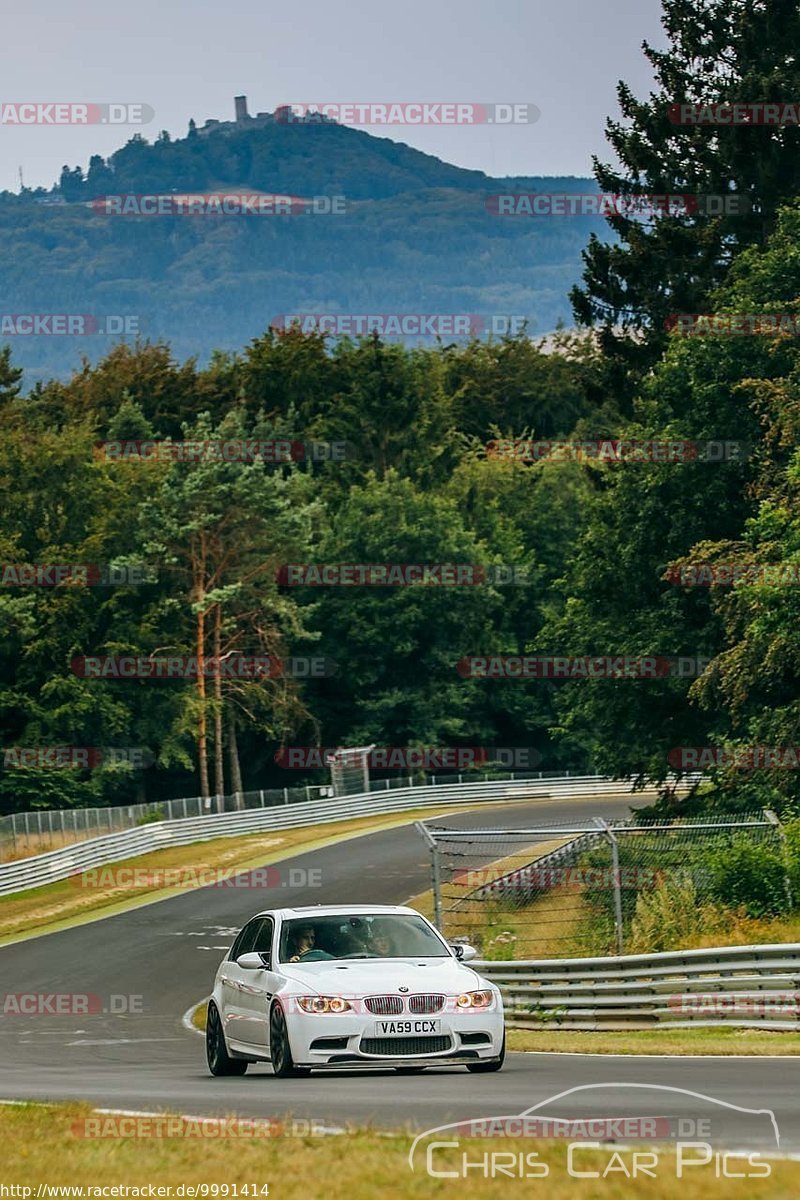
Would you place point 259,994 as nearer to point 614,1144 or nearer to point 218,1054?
point 218,1054

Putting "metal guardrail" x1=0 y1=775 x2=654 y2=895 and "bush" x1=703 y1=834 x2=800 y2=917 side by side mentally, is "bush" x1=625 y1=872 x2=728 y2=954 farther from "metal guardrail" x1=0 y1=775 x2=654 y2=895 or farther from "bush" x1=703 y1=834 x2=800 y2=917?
"metal guardrail" x1=0 y1=775 x2=654 y2=895

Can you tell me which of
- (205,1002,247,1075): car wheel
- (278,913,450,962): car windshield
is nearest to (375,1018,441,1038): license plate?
(278,913,450,962): car windshield

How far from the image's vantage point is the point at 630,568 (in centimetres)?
4509

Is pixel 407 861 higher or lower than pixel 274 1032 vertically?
lower

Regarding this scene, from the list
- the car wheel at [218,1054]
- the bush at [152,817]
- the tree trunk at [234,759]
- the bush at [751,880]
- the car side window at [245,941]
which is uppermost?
the car side window at [245,941]

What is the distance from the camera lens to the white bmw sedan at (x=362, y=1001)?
13961 millimetres

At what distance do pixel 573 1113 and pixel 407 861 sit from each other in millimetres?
45439

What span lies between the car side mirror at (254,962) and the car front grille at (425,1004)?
5.22 feet

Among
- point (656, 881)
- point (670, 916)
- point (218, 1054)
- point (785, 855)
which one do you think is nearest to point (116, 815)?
point (656, 881)

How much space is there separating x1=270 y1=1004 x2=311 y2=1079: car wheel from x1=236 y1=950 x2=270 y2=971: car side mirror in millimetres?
563

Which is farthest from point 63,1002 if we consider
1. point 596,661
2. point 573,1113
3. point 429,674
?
point 429,674

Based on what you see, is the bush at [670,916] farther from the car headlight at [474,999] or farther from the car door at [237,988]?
the car headlight at [474,999]

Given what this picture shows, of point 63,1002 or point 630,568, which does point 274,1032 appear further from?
point 630,568

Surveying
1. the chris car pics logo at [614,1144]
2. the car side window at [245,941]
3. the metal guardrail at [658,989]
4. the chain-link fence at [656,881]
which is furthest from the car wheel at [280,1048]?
the chain-link fence at [656,881]
